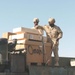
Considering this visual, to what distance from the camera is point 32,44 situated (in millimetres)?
7055

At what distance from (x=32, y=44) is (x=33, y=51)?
167 millimetres

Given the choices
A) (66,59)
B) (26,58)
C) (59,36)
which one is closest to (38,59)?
(26,58)

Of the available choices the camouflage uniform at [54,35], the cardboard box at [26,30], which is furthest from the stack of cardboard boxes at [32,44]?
the camouflage uniform at [54,35]

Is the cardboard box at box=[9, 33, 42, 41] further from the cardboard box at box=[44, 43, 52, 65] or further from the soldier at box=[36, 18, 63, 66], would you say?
the soldier at box=[36, 18, 63, 66]

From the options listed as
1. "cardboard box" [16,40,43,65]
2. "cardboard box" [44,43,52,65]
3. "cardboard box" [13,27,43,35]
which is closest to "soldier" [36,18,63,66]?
"cardboard box" [44,43,52,65]

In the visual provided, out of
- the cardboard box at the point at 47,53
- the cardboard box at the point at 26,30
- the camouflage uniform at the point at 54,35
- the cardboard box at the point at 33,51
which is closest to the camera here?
the cardboard box at the point at 33,51

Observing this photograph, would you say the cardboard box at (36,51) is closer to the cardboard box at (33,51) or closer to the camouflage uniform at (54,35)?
the cardboard box at (33,51)

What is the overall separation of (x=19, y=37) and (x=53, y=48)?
41.2 inches

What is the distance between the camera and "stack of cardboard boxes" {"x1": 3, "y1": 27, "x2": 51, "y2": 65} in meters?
6.95

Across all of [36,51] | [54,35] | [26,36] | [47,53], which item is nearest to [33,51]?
[36,51]

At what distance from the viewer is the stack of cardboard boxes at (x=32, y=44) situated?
22.8 feet

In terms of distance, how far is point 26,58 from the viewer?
6.85m

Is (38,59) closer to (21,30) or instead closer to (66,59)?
(21,30)

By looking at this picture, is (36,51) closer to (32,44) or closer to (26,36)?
(32,44)
